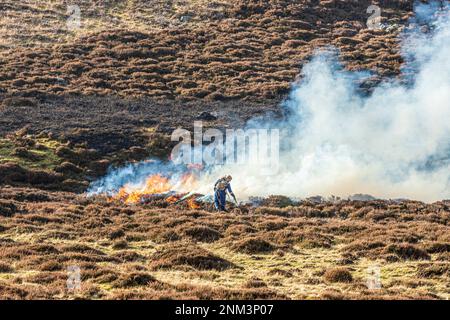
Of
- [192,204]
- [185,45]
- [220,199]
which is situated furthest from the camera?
[185,45]

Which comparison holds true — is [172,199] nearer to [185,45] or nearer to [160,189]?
[160,189]

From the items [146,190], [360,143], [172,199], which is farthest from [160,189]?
[360,143]

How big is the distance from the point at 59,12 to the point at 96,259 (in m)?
63.9

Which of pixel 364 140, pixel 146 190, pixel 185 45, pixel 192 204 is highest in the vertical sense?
pixel 185 45

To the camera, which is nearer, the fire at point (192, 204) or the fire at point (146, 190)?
the fire at point (192, 204)

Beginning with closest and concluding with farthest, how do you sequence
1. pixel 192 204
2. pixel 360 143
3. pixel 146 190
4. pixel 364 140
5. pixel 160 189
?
pixel 192 204 → pixel 146 190 → pixel 160 189 → pixel 360 143 → pixel 364 140

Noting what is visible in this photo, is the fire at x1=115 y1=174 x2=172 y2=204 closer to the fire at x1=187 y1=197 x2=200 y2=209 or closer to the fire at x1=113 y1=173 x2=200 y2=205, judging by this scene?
the fire at x1=113 y1=173 x2=200 y2=205

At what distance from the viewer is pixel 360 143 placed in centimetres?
4156

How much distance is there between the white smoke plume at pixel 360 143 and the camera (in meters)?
36.4

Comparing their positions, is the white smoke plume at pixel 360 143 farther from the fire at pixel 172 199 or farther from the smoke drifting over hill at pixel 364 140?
the fire at pixel 172 199

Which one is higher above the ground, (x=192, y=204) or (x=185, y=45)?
(x=185, y=45)

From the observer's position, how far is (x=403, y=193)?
35938mm

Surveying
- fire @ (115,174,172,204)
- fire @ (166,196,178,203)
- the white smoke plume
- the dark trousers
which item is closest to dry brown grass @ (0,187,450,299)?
the dark trousers

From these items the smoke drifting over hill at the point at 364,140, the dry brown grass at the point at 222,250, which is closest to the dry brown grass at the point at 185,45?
the smoke drifting over hill at the point at 364,140
